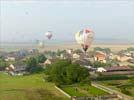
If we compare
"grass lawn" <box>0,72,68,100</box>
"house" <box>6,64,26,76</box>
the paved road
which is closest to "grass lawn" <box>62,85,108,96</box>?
the paved road

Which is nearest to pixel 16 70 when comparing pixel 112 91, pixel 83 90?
pixel 83 90

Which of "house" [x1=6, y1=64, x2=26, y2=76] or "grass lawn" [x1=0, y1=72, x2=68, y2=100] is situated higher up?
"house" [x1=6, y1=64, x2=26, y2=76]

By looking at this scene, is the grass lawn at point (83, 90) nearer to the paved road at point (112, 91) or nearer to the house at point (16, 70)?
the paved road at point (112, 91)

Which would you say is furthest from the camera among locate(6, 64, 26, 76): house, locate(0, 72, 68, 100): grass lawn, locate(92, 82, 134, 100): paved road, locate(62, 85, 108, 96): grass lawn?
locate(6, 64, 26, 76): house

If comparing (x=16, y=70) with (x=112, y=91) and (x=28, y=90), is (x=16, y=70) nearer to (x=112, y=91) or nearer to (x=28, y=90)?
(x=28, y=90)

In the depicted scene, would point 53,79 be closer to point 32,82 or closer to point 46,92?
point 32,82

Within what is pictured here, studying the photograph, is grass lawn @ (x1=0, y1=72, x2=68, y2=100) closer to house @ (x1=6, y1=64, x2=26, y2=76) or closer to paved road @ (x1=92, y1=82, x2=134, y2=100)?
paved road @ (x1=92, y1=82, x2=134, y2=100)
